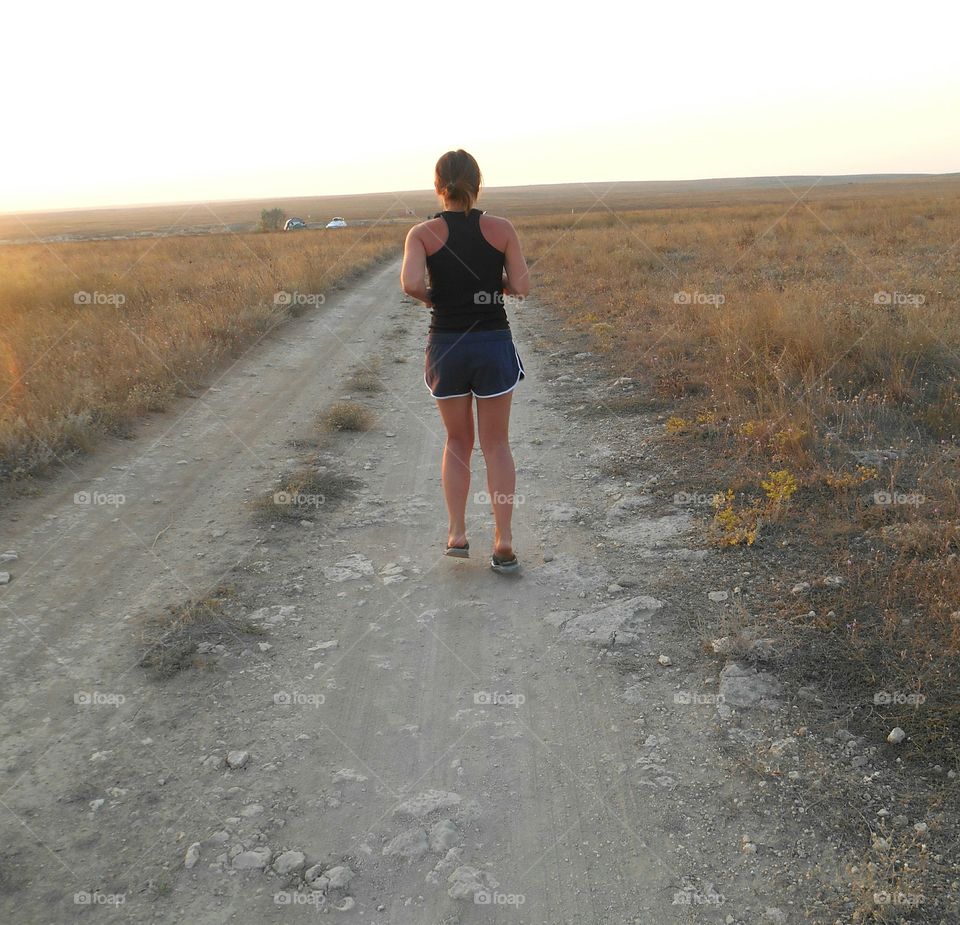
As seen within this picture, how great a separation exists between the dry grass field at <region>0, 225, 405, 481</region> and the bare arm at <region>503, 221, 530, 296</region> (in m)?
3.84

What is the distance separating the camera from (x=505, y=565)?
4.05 meters

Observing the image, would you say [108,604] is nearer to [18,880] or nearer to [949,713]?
[18,880]

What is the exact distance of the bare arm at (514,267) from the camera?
11.9 feet

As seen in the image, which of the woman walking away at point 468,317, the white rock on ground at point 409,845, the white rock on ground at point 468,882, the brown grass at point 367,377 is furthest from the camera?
the brown grass at point 367,377

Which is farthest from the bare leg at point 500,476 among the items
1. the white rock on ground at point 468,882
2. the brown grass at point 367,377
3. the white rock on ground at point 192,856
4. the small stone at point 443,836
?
the brown grass at point 367,377

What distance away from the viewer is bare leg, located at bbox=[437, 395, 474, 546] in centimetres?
395

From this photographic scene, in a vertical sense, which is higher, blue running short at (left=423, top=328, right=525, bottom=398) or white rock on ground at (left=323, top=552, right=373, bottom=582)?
blue running short at (left=423, top=328, right=525, bottom=398)

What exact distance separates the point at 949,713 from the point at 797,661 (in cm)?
56

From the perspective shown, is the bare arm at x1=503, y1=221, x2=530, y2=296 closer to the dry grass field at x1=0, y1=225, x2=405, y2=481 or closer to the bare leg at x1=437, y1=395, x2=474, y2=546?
the bare leg at x1=437, y1=395, x2=474, y2=546

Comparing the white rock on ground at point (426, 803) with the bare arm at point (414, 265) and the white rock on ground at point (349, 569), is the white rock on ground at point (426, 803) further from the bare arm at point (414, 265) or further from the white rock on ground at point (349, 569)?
the bare arm at point (414, 265)

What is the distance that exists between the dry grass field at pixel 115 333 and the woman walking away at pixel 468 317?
11.2 feet

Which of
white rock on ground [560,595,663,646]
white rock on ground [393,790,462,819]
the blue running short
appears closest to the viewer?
white rock on ground [393,790,462,819]

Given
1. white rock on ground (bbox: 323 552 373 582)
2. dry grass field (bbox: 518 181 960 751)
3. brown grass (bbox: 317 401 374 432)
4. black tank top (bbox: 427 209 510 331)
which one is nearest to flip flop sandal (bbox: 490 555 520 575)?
white rock on ground (bbox: 323 552 373 582)

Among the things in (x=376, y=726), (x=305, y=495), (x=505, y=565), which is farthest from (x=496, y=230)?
(x=305, y=495)
